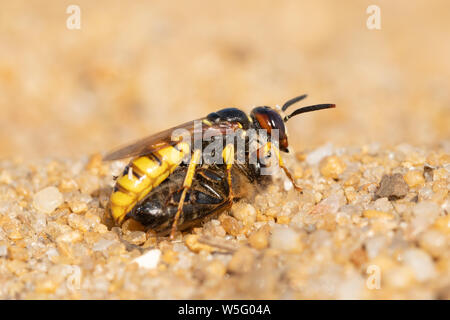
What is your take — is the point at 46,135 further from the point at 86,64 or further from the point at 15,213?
the point at 15,213

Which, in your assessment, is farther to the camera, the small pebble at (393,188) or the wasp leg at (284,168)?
the wasp leg at (284,168)

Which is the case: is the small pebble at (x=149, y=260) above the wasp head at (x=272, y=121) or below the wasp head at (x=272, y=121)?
below

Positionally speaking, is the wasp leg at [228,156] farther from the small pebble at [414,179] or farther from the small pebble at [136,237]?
the small pebble at [414,179]

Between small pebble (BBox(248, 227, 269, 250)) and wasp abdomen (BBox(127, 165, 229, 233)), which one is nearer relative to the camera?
small pebble (BBox(248, 227, 269, 250))

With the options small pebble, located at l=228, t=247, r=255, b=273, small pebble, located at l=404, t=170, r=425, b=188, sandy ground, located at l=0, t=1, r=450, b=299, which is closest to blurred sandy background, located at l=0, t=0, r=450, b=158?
sandy ground, located at l=0, t=1, r=450, b=299

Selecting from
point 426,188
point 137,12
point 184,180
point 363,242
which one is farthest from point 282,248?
point 137,12

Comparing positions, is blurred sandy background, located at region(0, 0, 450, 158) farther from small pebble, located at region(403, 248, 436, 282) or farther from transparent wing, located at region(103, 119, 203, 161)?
small pebble, located at region(403, 248, 436, 282)

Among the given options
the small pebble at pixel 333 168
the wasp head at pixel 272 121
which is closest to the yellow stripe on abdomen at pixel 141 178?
the wasp head at pixel 272 121
